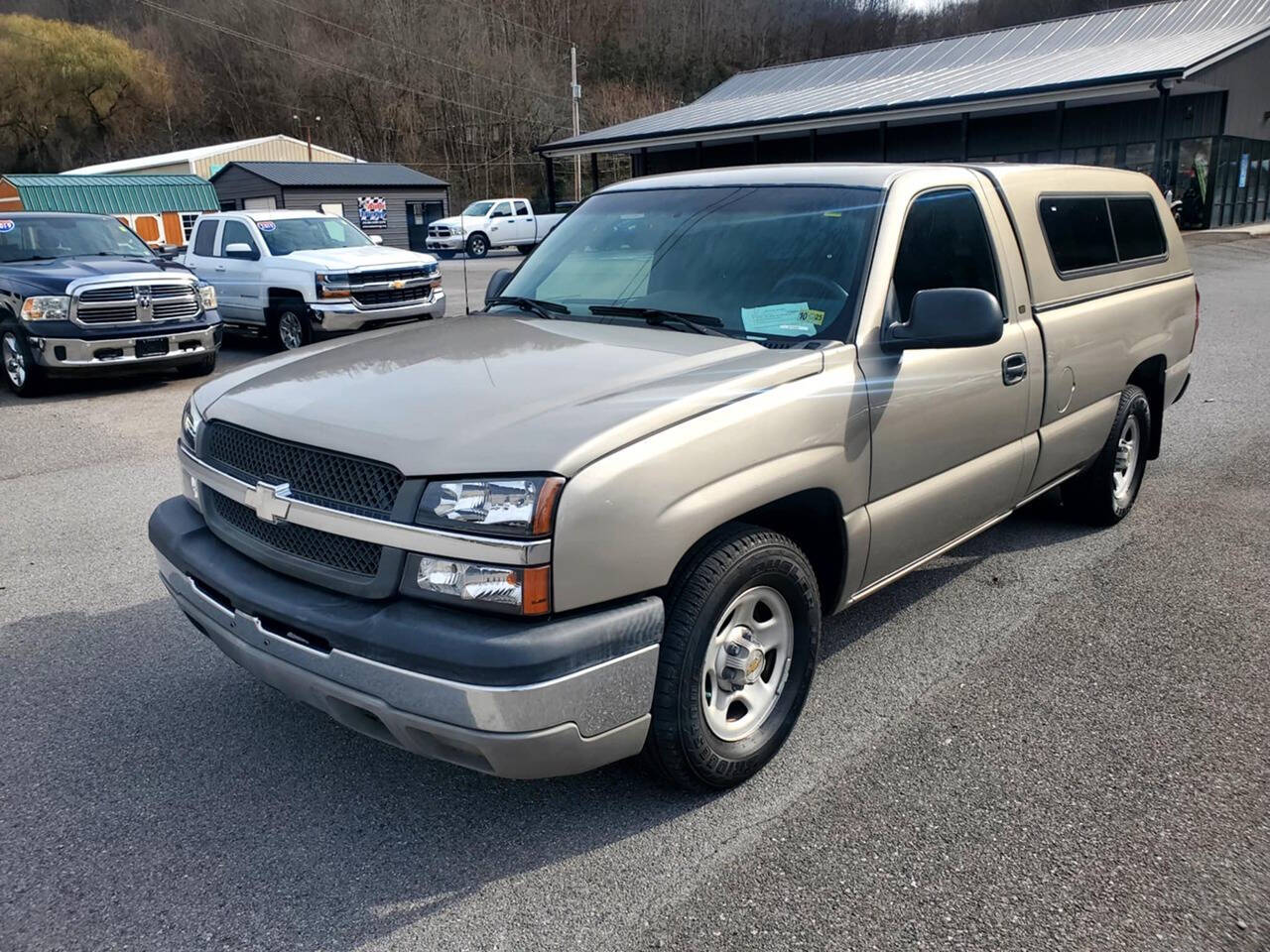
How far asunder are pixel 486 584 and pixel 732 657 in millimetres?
919

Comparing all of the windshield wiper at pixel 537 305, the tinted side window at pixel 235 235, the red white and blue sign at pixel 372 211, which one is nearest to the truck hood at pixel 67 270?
the tinted side window at pixel 235 235

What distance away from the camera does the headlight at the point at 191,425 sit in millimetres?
3470

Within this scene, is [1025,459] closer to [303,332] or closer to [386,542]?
[386,542]

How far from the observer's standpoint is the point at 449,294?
21.5 metres

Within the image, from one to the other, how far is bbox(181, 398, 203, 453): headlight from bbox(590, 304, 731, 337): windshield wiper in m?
1.53

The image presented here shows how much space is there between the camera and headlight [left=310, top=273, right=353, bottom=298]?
12.5 m

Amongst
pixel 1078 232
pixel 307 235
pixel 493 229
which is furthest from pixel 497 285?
pixel 493 229

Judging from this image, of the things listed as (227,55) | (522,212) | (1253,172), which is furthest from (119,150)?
(1253,172)

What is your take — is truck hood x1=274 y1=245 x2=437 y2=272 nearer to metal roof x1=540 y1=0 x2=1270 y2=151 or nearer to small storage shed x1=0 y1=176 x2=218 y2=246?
metal roof x1=540 y1=0 x2=1270 y2=151

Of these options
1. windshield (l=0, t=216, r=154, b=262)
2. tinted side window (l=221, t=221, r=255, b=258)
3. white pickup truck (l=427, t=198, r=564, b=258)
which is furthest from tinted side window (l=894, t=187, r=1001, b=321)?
white pickup truck (l=427, t=198, r=564, b=258)

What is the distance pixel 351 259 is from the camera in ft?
42.4

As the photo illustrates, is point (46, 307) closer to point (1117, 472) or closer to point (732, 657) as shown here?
point (732, 657)

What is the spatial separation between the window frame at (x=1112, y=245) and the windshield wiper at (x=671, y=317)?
6.30ft

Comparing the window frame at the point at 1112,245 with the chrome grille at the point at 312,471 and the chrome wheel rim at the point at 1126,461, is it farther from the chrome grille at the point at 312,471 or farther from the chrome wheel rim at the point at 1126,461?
the chrome grille at the point at 312,471
